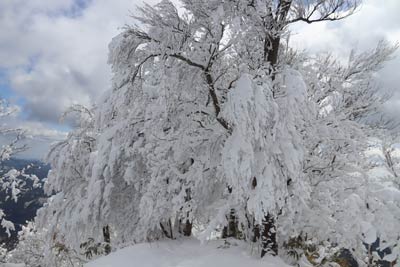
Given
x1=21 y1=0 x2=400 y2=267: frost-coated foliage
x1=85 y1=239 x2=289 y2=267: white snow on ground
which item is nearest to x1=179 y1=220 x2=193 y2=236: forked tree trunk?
x1=21 y1=0 x2=400 y2=267: frost-coated foliage

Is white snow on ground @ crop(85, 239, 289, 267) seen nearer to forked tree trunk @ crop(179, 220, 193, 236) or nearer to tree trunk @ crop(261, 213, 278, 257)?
tree trunk @ crop(261, 213, 278, 257)

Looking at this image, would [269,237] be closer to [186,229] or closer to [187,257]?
[187,257]

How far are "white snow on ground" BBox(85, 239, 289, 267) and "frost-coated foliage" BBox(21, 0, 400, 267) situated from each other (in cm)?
60

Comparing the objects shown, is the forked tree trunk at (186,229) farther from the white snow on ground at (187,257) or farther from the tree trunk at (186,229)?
the white snow on ground at (187,257)

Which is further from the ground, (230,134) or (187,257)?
(230,134)

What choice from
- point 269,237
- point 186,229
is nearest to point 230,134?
point 269,237

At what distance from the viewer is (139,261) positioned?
6.52m

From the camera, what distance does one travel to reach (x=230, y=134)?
627 centimetres

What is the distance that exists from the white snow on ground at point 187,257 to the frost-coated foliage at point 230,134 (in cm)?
60

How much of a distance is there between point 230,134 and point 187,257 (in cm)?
252

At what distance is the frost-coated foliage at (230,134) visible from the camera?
541cm

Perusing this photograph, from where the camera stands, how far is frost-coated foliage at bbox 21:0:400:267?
541cm

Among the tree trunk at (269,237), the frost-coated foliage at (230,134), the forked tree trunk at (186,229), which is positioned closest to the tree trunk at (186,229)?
the forked tree trunk at (186,229)

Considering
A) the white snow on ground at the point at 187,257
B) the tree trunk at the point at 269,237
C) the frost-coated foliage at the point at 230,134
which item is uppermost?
the frost-coated foliage at the point at 230,134
